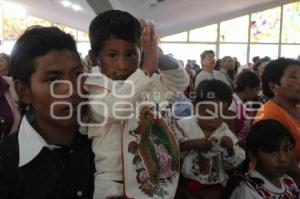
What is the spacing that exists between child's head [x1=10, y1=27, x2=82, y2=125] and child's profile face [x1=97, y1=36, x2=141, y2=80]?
223 mm

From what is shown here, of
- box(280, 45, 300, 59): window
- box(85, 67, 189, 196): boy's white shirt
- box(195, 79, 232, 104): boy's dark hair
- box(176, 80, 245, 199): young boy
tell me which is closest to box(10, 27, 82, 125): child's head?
box(85, 67, 189, 196): boy's white shirt

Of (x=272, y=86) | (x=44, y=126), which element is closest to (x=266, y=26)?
(x=272, y=86)

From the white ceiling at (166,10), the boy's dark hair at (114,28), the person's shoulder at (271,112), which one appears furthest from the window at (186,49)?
the boy's dark hair at (114,28)

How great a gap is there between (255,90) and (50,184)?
294 cm

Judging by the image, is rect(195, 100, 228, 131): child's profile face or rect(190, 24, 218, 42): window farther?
rect(190, 24, 218, 42): window

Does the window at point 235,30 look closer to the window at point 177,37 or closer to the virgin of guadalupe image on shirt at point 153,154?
the window at point 177,37

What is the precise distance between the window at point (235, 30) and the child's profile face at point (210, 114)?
1549 centimetres

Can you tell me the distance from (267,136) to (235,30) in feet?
51.5

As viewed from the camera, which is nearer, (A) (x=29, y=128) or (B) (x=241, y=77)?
(A) (x=29, y=128)

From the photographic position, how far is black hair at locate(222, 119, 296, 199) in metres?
1.99

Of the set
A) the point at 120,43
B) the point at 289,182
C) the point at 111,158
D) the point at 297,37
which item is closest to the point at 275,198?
the point at 289,182

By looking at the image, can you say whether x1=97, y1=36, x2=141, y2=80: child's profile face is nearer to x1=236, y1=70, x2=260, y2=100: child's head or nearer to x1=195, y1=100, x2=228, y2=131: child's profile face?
x1=195, y1=100, x2=228, y2=131: child's profile face

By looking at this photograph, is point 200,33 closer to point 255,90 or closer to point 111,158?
point 255,90

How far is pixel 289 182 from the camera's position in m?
2.06
